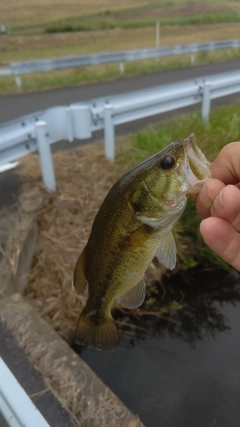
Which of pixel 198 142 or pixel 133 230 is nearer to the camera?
pixel 133 230

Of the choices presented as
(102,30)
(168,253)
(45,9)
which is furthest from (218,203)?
(45,9)

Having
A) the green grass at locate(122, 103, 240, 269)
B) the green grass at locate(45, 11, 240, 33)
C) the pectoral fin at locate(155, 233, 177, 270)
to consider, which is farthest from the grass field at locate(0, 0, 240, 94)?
the pectoral fin at locate(155, 233, 177, 270)

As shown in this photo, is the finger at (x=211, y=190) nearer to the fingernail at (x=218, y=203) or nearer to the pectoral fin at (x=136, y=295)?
the fingernail at (x=218, y=203)

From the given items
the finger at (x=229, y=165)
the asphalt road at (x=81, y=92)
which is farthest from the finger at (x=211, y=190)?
the asphalt road at (x=81, y=92)

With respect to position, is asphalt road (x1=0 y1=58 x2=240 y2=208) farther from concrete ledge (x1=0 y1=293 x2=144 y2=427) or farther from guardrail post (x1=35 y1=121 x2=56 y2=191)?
concrete ledge (x1=0 y1=293 x2=144 y2=427)

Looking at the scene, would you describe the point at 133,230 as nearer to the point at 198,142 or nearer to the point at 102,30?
the point at 198,142

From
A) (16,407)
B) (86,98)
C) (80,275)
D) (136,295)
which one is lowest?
(86,98)
